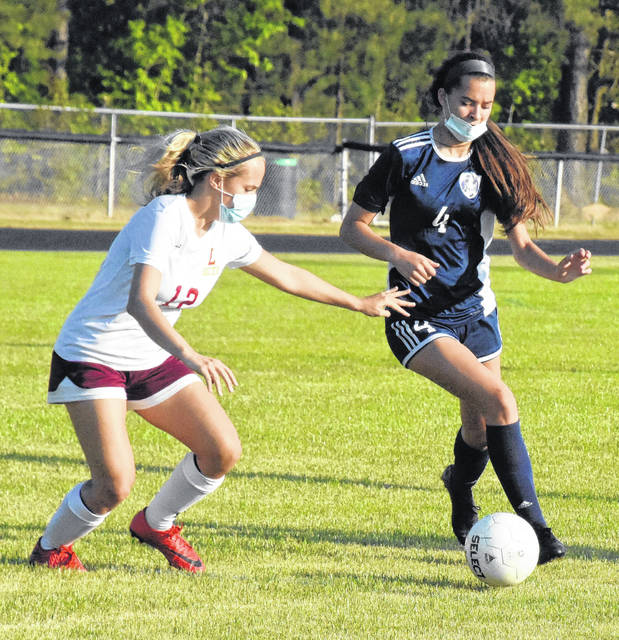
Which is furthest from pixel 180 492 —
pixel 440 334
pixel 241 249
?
pixel 440 334

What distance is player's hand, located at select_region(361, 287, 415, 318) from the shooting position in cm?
494

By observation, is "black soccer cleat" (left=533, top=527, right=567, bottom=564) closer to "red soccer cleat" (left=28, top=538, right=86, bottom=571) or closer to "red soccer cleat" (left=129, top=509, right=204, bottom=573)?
"red soccer cleat" (left=129, top=509, right=204, bottom=573)

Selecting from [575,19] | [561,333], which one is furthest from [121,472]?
[575,19]

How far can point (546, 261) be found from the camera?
531 cm

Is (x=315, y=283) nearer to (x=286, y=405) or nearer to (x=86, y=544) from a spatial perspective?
(x=86, y=544)

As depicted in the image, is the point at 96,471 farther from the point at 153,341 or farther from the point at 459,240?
the point at 459,240

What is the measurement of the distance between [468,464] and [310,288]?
1.15 m

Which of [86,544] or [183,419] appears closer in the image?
[183,419]

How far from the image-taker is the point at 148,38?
1442 inches

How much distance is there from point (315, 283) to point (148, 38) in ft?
108

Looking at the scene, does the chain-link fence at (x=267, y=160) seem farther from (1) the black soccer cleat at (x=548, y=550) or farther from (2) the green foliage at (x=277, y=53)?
(1) the black soccer cleat at (x=548, y=550)

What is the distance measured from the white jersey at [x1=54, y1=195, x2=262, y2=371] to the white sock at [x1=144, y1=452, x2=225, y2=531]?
1.50 feet

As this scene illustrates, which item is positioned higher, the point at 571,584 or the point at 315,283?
the point at 315,283

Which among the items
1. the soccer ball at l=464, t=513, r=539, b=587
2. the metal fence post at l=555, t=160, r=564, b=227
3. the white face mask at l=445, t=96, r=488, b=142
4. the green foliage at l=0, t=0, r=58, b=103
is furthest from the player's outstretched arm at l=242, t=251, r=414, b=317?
the green foliage at l=0, t=0, r=58, b=103
